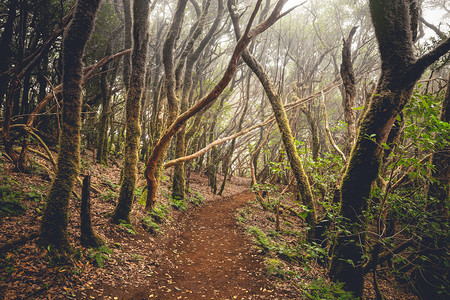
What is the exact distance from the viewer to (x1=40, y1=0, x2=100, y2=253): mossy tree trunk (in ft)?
11.1

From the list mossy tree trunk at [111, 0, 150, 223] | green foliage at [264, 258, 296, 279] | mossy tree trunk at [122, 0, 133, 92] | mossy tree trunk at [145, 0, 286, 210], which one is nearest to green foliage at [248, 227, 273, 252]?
green foliage at [264, 258, 296, 279]

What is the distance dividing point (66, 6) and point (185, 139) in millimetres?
6866

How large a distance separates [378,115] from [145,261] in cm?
524

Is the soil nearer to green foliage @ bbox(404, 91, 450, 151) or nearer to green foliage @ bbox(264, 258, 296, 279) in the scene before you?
green foliage @ bbox(264, 258, 296, 279)

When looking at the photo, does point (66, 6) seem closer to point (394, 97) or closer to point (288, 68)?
point (394, 97)

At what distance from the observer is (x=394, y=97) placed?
340 centimetres

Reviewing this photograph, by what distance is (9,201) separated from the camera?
4082 mm

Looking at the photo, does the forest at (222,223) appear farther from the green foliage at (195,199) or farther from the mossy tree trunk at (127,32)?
the green foliage at (195,199)

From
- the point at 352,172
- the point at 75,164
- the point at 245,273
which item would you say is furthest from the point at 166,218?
the point at 352,172

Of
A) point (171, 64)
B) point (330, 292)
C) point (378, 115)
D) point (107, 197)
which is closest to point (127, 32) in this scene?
point (171, 64)

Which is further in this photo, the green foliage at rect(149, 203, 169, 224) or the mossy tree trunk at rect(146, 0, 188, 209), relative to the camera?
the mossy tree trunk at rect(146, 0, 188, 209)

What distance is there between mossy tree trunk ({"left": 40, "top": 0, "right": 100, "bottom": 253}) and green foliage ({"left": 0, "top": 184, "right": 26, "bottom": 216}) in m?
1.23

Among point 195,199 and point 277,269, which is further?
point 195,199

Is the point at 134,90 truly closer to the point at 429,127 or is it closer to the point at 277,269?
the point at 277,269
